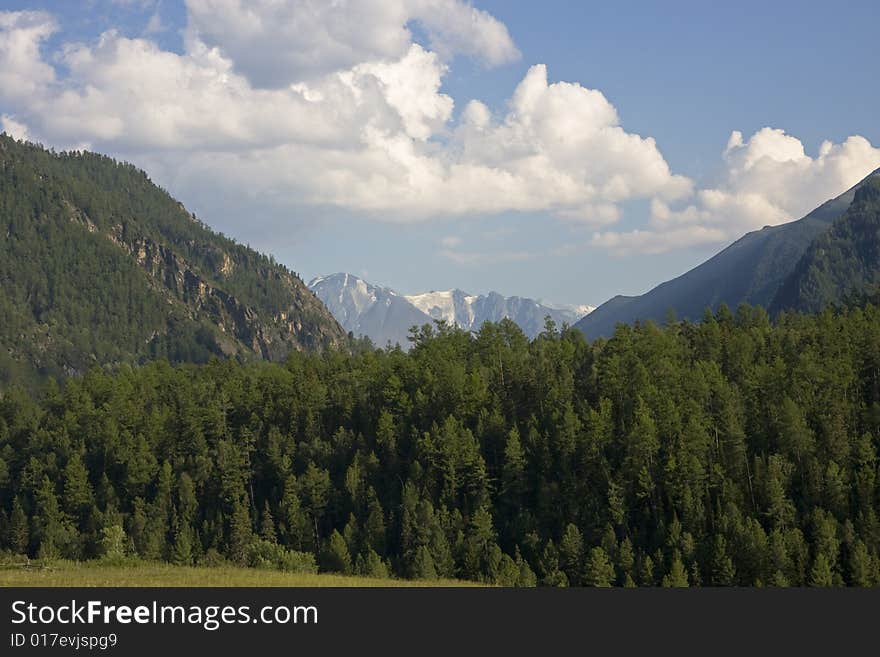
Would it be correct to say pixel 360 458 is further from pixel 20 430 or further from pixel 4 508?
pixel 20 430

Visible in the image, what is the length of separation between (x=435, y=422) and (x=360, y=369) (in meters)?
32.5

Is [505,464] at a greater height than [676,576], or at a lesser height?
greater

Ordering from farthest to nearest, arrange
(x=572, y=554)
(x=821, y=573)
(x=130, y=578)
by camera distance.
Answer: (x=572, y=554) → (x=821, y=573) → (x=130, y=578)

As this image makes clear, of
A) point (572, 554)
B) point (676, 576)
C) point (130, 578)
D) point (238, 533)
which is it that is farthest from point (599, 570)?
point (130, 578)

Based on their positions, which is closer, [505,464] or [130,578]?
[130,578]

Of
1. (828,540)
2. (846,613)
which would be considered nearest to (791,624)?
(846,613)

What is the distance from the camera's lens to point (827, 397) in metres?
119

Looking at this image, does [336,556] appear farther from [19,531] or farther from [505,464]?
[19,531]

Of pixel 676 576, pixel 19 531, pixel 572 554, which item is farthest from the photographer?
pixel 19 531

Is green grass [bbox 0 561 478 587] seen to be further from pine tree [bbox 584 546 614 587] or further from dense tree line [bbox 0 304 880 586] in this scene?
pine tree [bbox 584 546 614 587]

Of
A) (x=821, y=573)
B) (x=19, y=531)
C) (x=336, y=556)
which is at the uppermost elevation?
(x=19, y=531)

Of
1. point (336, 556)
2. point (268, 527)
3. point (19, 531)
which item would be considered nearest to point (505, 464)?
point (336, 556)

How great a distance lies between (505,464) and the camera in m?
122

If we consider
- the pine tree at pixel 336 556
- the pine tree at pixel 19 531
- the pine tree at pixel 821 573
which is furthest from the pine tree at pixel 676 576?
the pine tree at pixel 19 531
